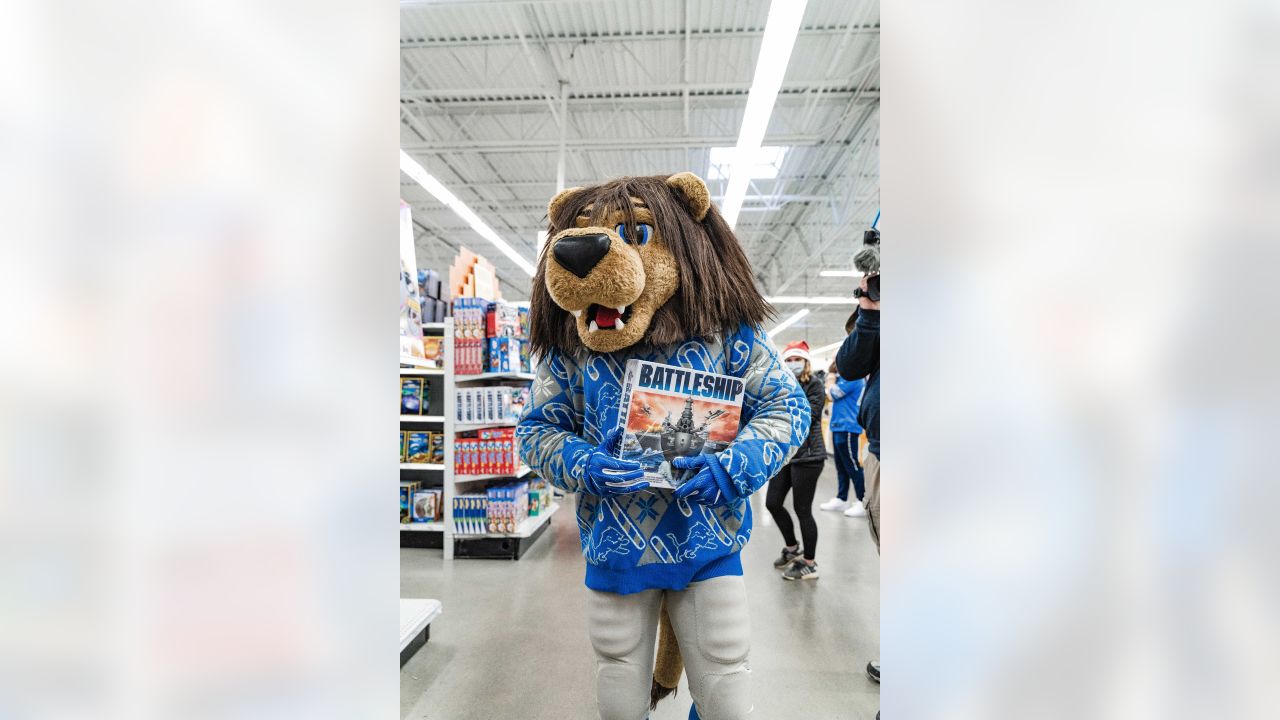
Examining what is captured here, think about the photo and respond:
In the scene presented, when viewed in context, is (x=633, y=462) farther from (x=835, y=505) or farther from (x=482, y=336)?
(x=835, y=505)

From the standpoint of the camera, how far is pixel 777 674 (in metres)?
2.34

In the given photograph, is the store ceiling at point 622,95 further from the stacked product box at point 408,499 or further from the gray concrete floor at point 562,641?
the gray concrete floor at point 562,641

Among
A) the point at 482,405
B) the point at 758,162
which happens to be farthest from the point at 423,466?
the point at 758,162

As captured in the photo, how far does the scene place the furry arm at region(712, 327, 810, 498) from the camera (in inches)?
44.1

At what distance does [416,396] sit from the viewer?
4.37m

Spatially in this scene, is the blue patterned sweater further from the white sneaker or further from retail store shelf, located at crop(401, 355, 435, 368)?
the white sneaker

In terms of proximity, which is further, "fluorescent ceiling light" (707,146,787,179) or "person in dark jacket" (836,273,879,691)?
"fluorescent ceiling light" (707,146,787,179)

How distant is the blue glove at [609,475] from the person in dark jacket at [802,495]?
7.69ft

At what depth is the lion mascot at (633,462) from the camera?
1.14 meters

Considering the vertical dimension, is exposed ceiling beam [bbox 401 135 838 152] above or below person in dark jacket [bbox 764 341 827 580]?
above

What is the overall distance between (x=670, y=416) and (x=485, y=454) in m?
3.21
